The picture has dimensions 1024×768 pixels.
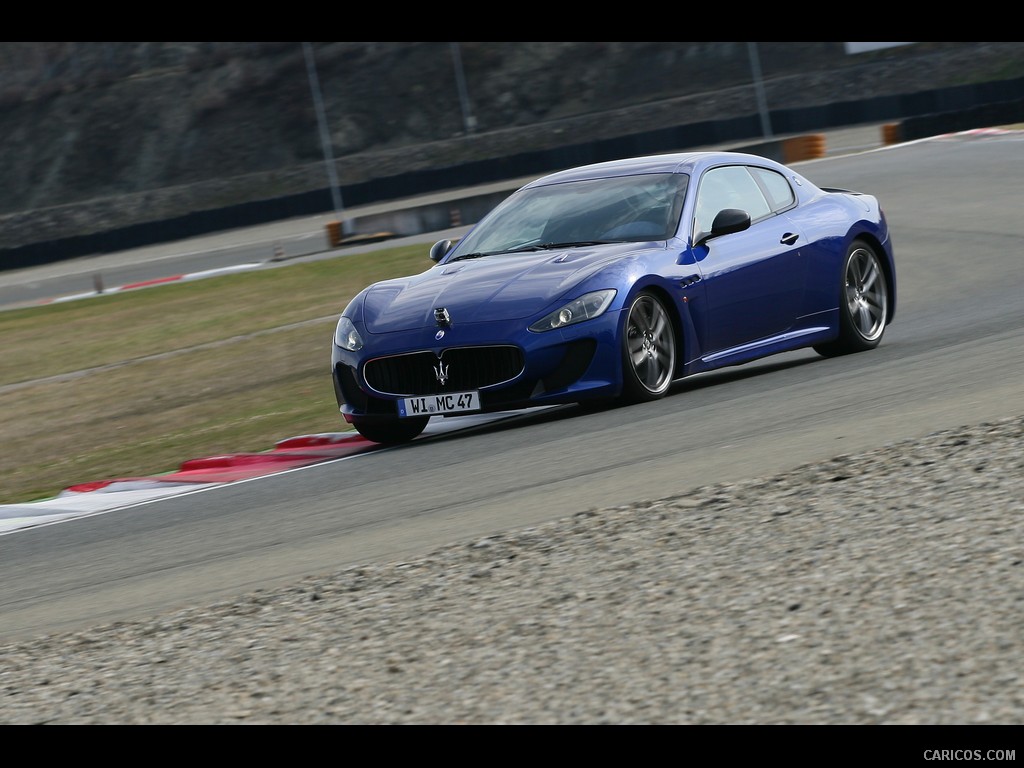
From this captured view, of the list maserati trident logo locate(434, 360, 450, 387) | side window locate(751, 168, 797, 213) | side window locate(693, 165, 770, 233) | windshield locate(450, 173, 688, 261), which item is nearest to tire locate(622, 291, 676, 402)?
windshield locate(450, 173, 688, 261)

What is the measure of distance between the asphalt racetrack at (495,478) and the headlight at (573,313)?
1.77 ft

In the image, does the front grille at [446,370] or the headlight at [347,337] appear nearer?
the front grille at [446,370]

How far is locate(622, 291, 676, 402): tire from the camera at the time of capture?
8.28 meters

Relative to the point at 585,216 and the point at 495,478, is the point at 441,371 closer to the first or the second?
the point at 495,478

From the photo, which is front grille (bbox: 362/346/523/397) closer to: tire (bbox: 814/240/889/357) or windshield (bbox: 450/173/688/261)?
windshield (bbox: 450/173/688/261)

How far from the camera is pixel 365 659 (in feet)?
14.2

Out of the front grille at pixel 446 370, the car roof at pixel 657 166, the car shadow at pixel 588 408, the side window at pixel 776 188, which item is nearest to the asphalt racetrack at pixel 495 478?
the car shadow at pixel 588 408

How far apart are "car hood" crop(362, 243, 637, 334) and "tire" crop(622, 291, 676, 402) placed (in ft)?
0.88

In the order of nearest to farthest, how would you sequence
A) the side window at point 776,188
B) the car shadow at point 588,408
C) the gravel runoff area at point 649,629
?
the gravel runoff area at point 649,629, the car shadow at point 588,408, the side window at point 776,188

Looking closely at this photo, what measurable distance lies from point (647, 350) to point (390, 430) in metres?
1.52

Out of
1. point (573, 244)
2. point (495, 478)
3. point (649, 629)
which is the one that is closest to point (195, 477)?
point (495, 478)

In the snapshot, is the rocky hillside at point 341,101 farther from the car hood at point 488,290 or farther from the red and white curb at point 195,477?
the car hood at point 488,290

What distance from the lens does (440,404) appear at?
8211mm

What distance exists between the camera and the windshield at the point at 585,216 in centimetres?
A: 903
